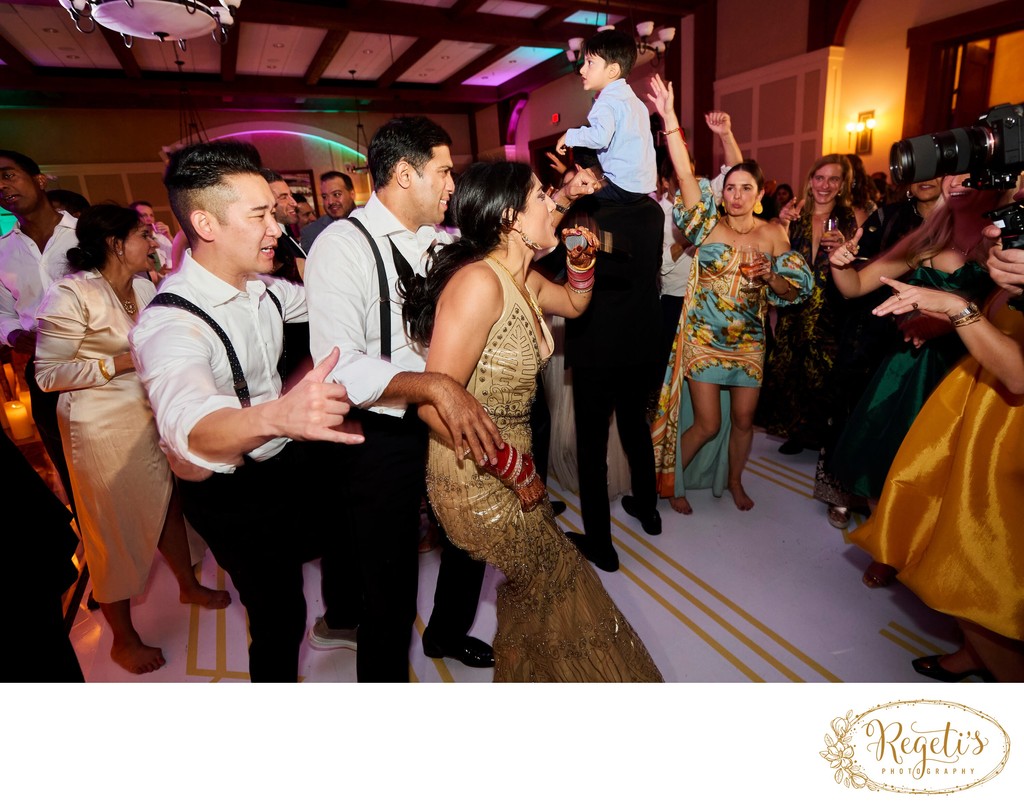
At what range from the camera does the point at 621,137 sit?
8.14ft

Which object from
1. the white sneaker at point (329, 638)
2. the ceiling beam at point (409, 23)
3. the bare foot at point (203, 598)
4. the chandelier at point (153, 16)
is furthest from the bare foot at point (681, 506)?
the ceiling beam at point (409, 23)

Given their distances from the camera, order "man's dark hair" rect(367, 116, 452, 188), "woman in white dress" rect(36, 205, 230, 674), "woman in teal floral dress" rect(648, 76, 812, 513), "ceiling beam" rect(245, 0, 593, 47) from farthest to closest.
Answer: "ceiling beam" rect(245, 0, 593, 47) < "woman in teal floral dress" rect(648, 76, 812, 513) < "woman in white dress" rect(36, 205, 230, 674) < "man's dark hair" rect(367, 116, 452, 188)

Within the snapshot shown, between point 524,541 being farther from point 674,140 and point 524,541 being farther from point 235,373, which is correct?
point 674,140

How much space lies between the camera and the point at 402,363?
1675mm

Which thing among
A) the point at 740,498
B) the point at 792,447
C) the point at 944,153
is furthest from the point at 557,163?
the point at 792,447

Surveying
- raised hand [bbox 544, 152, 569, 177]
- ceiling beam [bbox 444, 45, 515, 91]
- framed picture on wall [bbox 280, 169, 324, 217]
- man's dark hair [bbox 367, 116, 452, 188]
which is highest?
ceiling beam [bbox 444, 45, 515, 91]

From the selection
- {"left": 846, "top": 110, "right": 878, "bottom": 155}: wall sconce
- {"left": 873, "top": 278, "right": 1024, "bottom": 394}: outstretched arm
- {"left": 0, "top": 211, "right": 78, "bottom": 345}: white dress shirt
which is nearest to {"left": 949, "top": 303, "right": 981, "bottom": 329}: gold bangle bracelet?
{"left": 873, "top": 278, "right": 1024, "bottom": 394}: outstretched arm

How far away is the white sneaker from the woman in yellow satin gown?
1920 millimetres

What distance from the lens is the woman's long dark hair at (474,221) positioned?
1.49m

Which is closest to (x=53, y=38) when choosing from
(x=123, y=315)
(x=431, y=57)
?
(x=431, y=57)

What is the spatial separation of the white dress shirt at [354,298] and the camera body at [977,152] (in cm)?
130

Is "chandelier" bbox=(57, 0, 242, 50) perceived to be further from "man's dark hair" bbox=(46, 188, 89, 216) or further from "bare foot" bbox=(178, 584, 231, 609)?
"bare foot" bbox=(178, 584, 231, 609)

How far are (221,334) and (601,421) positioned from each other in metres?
1.51

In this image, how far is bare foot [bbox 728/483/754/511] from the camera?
2.94m
